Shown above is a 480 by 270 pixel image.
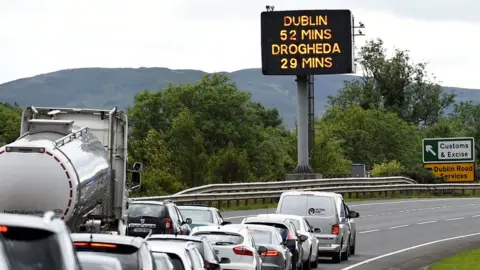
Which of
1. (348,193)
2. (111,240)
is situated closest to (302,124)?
(348,193)

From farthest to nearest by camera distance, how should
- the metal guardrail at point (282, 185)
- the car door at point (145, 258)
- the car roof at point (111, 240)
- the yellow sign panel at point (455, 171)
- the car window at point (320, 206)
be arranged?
the yellow sign panel at point (455, 171) → the metal guardrail at point (282, 185) → the car window at point (320, 206) → the car roof at point (111, 240) → the car door at point (145, 258)

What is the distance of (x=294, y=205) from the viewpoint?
3466 centimetres

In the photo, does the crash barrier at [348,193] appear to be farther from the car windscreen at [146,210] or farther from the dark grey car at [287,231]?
the dark grey car at [287,231]

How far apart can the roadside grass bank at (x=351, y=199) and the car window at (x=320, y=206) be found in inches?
712

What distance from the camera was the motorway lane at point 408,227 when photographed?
3675 cm

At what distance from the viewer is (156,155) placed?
3327 inches

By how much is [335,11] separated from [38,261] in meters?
55.2

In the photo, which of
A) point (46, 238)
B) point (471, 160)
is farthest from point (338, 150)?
point (46, 238)

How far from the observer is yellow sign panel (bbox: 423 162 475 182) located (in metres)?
74.1

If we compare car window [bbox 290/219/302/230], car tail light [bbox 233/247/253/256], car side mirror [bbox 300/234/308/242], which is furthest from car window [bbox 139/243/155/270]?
car window [bbox 290/219/302/230]

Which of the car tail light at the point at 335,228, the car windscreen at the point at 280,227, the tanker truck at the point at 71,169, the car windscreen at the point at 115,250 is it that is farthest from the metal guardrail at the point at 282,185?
the car windscreen at the point at 115,250

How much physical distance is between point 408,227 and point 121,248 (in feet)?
122

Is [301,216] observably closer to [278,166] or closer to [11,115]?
[278,166]

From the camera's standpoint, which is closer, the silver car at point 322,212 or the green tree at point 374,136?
the silver car at point 322,212
